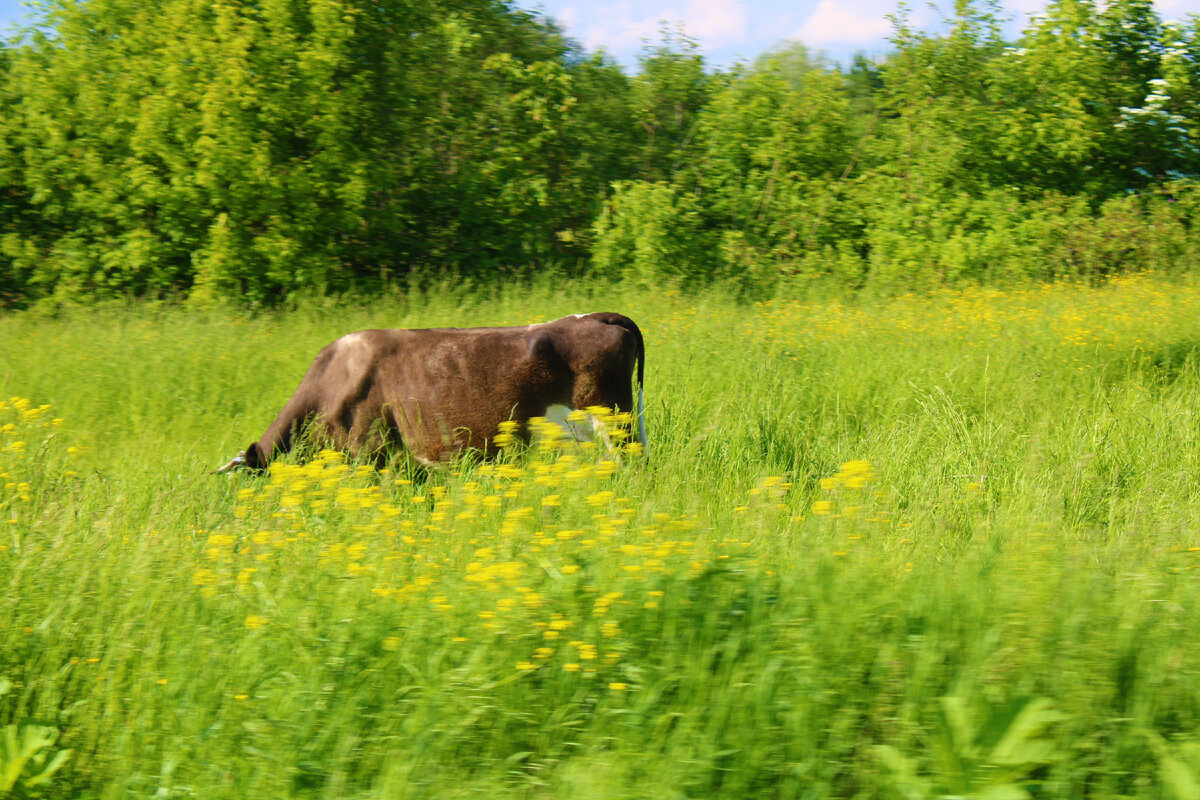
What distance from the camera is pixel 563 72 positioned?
1592 cm

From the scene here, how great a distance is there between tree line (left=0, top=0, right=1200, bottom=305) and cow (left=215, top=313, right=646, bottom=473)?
7.39 metres

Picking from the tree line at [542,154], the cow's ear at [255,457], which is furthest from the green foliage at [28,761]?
the tree line at [542,154]

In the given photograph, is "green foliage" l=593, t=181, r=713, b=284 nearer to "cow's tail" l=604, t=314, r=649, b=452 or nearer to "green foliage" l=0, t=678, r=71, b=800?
"cow's tail" l=604, t=314, r=649, b=452

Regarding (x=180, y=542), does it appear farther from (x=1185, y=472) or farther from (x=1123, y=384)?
(x=1123, y=384)

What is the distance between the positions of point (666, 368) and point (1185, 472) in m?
3.98

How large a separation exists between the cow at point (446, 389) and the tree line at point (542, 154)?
739 cm

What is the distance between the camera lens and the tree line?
12359 millimetres

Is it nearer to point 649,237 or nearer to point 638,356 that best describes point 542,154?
point 649,237

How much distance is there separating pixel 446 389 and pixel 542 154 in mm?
11111

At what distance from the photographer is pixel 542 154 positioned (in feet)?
52.2

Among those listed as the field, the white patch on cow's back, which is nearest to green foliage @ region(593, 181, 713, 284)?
the white patch on cow's back

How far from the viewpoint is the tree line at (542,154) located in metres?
12.4

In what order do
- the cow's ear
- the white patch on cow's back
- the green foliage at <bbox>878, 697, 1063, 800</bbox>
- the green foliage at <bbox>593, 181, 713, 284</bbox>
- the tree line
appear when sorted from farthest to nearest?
the green foliage at <bbox>593, 181, 713, 284</bbox>, the tree line, the white patch on cow's back, the cow's ear, the green foliage at <bbox>878, 697, 1063, 800</bbox>

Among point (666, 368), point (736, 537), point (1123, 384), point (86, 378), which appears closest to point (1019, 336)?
point (1123, 384)
